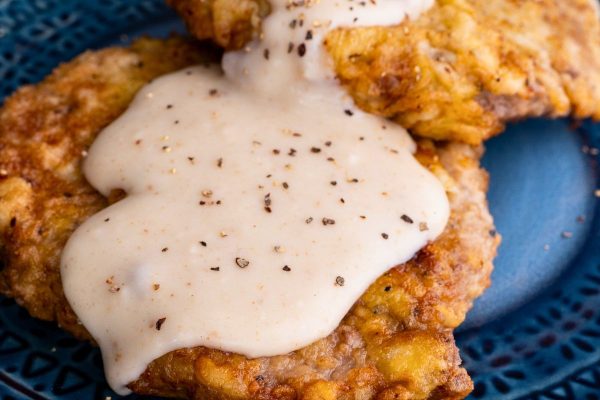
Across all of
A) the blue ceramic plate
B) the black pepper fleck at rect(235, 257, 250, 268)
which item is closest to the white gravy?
the black pepper fleck at rect(235, 257, 250, 268)

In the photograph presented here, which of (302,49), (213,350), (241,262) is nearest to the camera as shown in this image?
(213,350)

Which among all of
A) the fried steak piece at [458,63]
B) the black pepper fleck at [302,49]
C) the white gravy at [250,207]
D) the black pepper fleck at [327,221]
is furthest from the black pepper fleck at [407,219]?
the black pepper fleck at [302,49]

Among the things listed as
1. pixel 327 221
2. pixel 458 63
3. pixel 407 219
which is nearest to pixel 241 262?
pixel 327 221

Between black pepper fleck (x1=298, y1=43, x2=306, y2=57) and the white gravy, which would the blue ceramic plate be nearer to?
the white gravy

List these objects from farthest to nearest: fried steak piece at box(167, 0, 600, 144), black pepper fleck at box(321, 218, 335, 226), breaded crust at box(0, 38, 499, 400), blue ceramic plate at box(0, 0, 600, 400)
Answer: fried steak piece at box(167, 0, 600, 144) < blue ceramic plate at box(0, 0, 600, 400) < black pepper fleck at box(321, 218, 335, 226) < breaded crust at box(0, 38, 499, 400)

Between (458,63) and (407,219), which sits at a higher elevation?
(458,63)

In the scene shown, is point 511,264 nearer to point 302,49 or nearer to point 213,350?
point 302,49
